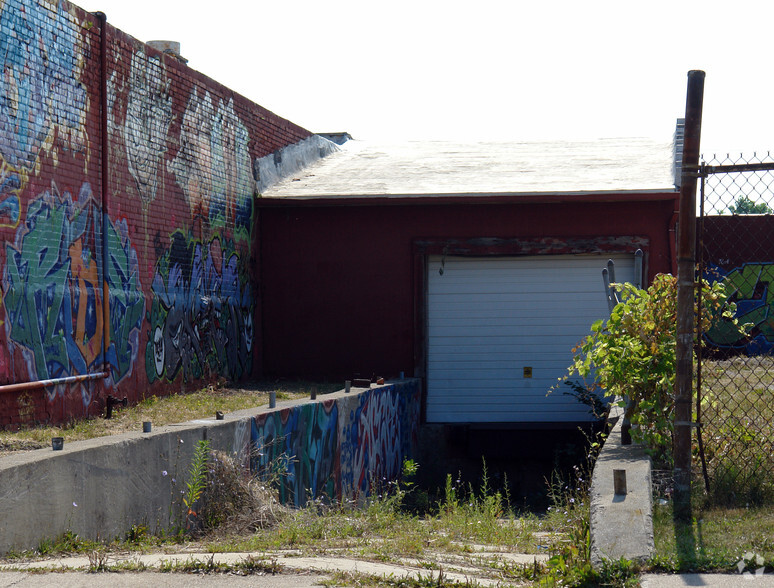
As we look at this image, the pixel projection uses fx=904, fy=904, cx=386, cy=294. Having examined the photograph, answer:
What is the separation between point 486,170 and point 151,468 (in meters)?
10.9

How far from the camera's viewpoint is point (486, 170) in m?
16.0

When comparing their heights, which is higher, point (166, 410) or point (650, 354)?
point (650, 354)

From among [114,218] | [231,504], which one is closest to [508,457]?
[114,218]

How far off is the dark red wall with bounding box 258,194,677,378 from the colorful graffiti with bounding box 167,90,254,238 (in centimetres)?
81

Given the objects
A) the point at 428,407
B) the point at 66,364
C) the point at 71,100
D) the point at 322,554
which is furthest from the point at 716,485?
the point at 428,407

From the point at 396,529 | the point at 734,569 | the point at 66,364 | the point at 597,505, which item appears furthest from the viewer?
the point at 66,364

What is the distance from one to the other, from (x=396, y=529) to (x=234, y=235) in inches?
319

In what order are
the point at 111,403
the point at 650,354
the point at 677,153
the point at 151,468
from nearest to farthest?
the point at 650,354 → the point at 151,468 → the point at 111,403 → the point at 677,153

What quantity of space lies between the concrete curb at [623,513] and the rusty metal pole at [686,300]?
0.21 m

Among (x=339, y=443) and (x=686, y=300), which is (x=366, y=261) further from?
(x=686, y=300)

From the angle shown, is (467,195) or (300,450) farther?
(467,195)

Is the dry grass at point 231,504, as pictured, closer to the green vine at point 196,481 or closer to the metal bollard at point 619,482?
the green vine at point 196,481

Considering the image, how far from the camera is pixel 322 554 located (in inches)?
201

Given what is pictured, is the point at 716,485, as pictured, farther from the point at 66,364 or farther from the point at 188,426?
the point at 66,364
